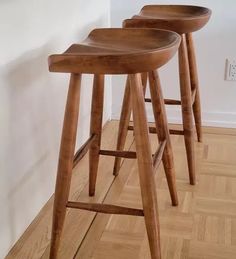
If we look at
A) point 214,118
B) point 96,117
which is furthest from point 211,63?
point 96,117

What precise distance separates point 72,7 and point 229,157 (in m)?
1.01

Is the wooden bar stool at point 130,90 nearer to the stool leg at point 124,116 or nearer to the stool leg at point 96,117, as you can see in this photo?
the stool leg at point 96,117

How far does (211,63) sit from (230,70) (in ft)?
0.35

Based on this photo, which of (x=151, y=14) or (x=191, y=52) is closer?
(x=151, y=14)

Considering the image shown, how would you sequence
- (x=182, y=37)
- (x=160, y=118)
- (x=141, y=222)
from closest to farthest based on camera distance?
(x=160, y=118), (x=141, y=222), (x=182, y=37)

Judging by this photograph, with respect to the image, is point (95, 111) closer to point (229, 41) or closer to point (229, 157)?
point (229, 157)

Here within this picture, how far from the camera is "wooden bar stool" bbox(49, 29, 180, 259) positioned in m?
1.05

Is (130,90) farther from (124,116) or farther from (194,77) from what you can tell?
(194,77)

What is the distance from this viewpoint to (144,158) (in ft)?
3.76

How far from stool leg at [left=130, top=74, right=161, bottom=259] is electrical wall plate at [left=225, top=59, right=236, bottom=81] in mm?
1219

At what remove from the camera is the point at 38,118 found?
149cm

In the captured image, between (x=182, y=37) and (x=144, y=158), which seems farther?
(x=182, y=37)

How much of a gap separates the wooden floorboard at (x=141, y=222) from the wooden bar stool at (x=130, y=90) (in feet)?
0.49

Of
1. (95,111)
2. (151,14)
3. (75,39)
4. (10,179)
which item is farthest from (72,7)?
(10,179)
